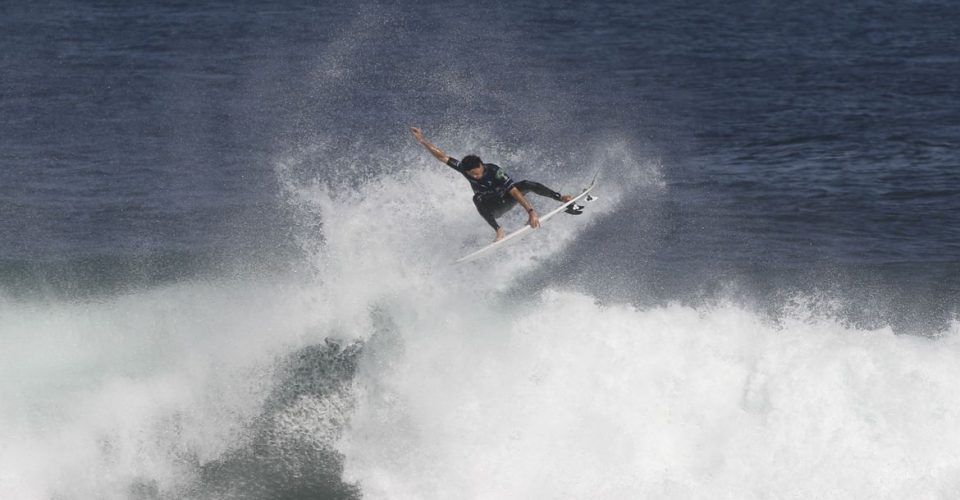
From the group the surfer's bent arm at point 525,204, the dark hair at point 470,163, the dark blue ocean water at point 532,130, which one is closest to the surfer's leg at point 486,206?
the surfer's bent arm at point 525,204

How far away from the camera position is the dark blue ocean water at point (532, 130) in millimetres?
22078

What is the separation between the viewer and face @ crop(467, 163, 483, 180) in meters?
16.2

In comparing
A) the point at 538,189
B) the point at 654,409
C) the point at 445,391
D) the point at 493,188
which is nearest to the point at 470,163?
the point at 493,188

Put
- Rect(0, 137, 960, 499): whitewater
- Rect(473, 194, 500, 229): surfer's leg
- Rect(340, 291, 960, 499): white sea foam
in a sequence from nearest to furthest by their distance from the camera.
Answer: Rect(340, 291, 960, 499): white sea foam
Rect(0, 137, 960, 499): whitewater
Rect(473, 194, 500, 229): surfer's leg

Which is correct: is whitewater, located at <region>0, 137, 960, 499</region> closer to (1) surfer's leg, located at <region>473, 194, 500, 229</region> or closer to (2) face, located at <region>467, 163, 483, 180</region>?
(1) surfer's leg, located at <region>473, 194, 500, 229</region>

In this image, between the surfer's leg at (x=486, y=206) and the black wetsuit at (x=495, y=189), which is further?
the surfer's leg at (x=486, y=206)

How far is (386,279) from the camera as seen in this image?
18.5 meters

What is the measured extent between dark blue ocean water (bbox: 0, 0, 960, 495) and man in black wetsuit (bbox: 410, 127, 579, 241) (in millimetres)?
3024

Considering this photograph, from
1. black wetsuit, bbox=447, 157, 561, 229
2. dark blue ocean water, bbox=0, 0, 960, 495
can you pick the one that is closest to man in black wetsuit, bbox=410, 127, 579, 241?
black wetsuit, bbox=447, 157, 561, 229

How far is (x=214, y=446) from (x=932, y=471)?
34.2 feet

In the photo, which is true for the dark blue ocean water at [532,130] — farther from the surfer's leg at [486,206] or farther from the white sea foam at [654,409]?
the surfer's leg at [486,206]

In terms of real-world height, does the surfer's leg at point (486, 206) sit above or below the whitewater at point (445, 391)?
above

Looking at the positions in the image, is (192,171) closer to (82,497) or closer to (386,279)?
(386,279)

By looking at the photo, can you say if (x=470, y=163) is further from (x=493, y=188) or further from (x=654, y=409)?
(x=654, y=409)
